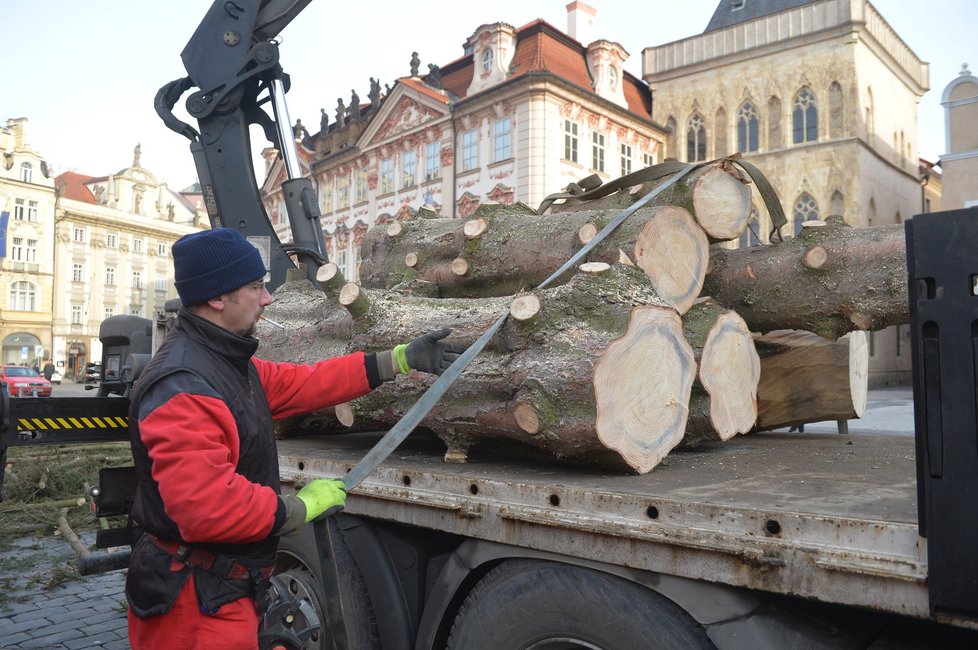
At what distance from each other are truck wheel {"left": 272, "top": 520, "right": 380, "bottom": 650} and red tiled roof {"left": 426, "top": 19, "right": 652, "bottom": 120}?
78.4 feet

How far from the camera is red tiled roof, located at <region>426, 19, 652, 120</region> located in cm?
2686

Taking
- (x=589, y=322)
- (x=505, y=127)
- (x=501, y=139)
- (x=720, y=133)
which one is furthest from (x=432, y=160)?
(x=589, y=322)

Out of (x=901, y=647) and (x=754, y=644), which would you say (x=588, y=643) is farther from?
(x=901, y=647)

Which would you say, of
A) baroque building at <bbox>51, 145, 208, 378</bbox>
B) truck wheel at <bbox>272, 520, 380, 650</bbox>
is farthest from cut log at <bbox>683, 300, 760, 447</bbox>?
baroque building at <bbox>51, 145, 208, 378</bbox>

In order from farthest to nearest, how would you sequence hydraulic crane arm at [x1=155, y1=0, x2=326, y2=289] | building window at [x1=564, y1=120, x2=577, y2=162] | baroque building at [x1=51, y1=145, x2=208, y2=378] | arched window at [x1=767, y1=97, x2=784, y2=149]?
baroque building at [x1=51, y1=145, x2=208, y2=378], building window at [x1=564, y1=120, x2=577, y2=162], arched window at [x1=767, y1=97, x2=784, y2=149], hydraulic crane arm at [x1=155, y1=0, x2=326, y2=289]

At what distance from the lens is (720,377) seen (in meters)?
3.63

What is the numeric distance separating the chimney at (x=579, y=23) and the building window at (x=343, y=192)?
39.1ft

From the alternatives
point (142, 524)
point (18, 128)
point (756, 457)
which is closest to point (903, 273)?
point (756, 457)

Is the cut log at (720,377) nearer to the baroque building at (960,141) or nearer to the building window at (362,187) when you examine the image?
the baroque building at (960,141)

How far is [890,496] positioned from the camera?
2.40 meters

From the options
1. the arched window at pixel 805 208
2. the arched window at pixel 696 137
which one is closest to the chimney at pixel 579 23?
the arched window at pixel 696 137

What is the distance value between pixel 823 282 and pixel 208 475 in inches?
128

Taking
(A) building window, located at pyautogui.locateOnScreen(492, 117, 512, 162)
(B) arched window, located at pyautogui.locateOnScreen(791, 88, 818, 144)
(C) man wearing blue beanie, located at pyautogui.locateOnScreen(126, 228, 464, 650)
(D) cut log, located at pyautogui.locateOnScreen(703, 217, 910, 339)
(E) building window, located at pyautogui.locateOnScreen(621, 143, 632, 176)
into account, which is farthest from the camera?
(E) building window, located at pyautogui.locateOnScreen(621, 143, 632, 176)

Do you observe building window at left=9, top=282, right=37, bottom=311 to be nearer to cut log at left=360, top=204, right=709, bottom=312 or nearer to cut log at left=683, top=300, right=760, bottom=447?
cut log at left=360, top=204, right=709, bottom=312
